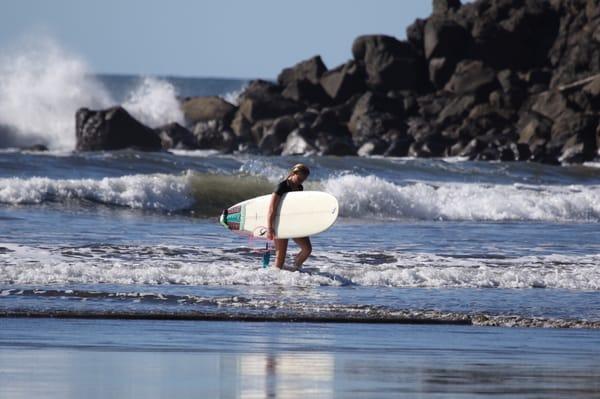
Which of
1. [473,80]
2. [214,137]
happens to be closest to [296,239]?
[214,137]

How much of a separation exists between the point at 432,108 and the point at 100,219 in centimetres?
2934

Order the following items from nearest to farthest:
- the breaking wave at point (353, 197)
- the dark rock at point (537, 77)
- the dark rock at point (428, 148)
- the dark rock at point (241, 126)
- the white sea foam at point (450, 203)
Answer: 1. the breaking wave at point (353, 197)
2. the white sea foam at point (450, 203)
3. the dark rock at point (428, 148)
4. the dark rock at point (241, 126)
5. the dark rock at point (537, 77)

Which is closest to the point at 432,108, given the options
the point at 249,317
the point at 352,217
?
the point at 352,217

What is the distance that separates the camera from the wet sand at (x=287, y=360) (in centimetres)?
719

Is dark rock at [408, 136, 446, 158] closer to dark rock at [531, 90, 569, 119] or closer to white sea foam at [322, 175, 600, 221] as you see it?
dark rock at [531, 90, 569, 119]

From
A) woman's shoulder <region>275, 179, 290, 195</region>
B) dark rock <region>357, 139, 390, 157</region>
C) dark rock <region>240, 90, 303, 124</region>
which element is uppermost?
dark rock <region>240, 90, 303, 124</region>

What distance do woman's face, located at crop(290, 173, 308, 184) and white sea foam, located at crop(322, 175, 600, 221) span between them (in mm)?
9724

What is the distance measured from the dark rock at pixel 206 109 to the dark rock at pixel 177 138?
223 cm

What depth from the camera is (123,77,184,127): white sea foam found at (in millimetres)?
55875

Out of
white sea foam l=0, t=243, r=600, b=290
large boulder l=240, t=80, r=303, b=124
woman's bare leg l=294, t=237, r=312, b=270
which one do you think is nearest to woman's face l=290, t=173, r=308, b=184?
woman's bare leg l=294, t=237, r=312, b=270

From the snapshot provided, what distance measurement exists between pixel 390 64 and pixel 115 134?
536 inches

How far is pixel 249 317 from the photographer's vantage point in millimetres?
10758

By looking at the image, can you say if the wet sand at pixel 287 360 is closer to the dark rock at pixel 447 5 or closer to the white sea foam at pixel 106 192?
the white sea foam at pixel 106 192

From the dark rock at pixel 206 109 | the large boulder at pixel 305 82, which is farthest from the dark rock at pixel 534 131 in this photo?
the dark rock at pixel 206 109
